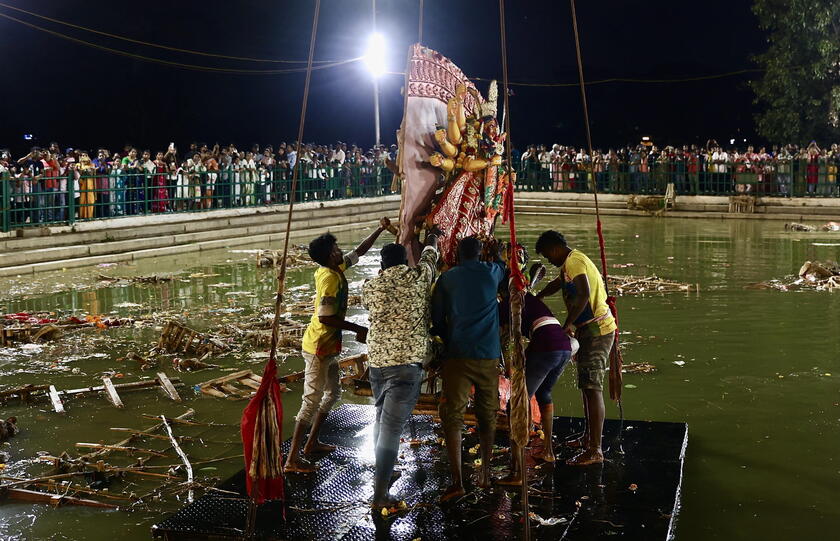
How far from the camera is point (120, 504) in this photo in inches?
243

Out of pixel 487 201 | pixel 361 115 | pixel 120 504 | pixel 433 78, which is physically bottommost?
pixel 120 504

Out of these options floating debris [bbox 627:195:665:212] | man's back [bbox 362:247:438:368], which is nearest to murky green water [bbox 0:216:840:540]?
man's back [bbox 362:247:438:368]

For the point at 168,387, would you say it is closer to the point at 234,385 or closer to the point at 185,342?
the point at 234,385

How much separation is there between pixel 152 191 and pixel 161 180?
336 mm

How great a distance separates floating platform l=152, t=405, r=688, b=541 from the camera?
17.8 ft

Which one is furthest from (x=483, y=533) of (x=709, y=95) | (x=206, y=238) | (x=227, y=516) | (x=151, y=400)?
(x=709, y=95)

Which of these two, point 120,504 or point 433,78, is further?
point 433,78

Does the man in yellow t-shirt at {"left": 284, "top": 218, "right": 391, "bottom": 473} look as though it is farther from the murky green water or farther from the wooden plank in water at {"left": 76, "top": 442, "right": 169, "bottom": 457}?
the wooden plank in water at {"left": 76, "top": 442, "right": 169, "bottom": 457}

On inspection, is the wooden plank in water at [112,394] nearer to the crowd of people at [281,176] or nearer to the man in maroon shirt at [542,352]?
the man in maroon shirt at [542,352]

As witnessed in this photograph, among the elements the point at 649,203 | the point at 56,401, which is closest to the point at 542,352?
the point at 56,401

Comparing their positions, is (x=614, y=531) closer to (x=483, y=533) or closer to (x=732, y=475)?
(x=483, y=533)

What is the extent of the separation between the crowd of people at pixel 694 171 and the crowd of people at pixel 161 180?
612cm

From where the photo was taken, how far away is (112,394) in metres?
8.57

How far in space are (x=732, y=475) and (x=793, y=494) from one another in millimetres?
476
